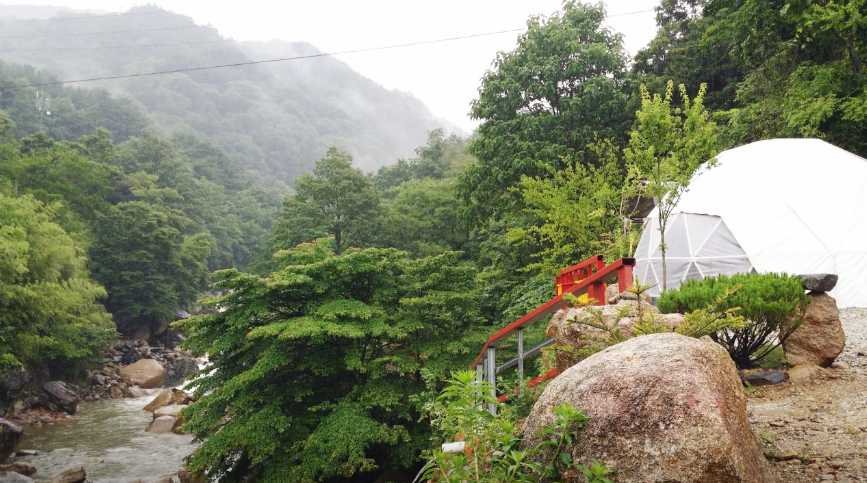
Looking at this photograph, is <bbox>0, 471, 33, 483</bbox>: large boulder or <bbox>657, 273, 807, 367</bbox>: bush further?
<bbox>0, 471, 33, 483</bbox>: large boulder

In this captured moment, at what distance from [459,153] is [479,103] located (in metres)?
31.8

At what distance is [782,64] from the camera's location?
16.3 metres

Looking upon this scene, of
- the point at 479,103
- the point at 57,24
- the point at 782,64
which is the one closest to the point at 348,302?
the point at 479,103

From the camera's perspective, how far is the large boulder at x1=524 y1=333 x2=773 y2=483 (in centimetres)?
285

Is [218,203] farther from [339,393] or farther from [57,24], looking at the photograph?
[57,24]

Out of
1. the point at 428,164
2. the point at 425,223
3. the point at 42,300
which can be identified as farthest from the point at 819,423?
the point at 428,164

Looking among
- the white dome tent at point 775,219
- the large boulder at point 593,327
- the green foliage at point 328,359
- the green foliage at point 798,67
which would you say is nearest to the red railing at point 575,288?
the large boulder at point 593,327

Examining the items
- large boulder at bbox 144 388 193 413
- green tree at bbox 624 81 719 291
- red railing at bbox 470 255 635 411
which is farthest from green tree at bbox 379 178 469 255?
red railing at bbox 470 255 635 411

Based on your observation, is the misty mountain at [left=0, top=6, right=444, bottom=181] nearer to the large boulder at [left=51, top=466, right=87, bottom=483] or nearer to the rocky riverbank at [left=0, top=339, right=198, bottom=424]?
the rocky riverbank at [left=0, top=339, right=198, bottom=424]

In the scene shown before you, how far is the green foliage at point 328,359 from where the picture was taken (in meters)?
9.83

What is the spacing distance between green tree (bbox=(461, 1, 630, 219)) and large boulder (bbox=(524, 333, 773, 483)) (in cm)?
1505

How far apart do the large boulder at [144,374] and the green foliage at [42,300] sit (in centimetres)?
186

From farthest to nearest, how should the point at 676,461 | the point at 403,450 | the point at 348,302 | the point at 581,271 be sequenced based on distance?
the point at 348,302 < the point at 403,450 < the point at 581,271 < the point at 676,461

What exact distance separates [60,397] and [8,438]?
585cm
